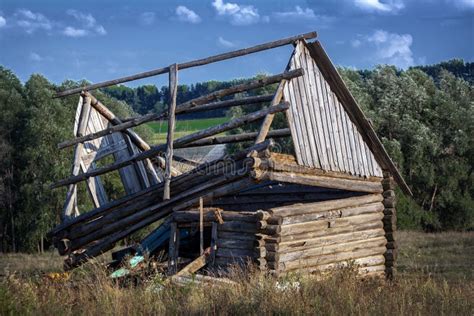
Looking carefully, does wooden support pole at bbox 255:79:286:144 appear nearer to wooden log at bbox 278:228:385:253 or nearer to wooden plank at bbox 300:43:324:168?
wooden plank at bbox 300:43:324:168

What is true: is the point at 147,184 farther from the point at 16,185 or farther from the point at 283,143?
the point at 283,143

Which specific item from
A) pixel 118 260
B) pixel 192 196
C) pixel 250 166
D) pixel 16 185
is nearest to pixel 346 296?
pixel 250 166

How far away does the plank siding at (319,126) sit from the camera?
13.2 metres

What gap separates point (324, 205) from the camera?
14.3 metres

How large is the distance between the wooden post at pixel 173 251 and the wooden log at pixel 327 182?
2.55m

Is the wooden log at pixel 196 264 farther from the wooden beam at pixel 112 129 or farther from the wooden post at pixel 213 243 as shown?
the wooden beam at pixel 112 129

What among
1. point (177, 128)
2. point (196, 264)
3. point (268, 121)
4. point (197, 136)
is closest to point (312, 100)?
point (268, 121)

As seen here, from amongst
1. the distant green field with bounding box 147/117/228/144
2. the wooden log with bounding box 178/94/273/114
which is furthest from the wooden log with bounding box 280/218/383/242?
the distant green field with bounding box 147/117/228/144

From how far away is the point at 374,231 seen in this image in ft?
53.2

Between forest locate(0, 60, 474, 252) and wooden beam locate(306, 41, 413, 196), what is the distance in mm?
18171

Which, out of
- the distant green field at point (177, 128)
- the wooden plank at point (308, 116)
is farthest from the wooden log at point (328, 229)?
the distant green field at point (177, 128)

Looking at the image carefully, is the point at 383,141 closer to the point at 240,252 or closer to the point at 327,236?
the point at 327,236

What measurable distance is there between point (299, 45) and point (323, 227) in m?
3.67

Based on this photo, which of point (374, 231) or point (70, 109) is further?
point (70, 109)
